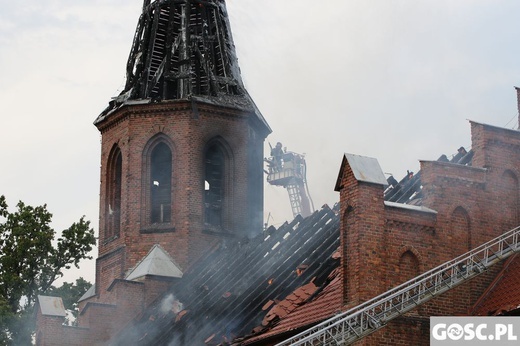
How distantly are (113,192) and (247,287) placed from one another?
10322mm

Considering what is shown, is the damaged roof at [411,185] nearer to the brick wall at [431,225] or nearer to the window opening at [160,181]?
the brick wall at [431,225]

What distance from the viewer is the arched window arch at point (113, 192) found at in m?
39.9

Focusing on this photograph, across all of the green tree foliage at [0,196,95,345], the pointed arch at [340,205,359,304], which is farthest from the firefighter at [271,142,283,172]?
the pointed arch at [340,205,359,304]

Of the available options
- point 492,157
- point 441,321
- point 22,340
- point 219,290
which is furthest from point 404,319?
point 22,340

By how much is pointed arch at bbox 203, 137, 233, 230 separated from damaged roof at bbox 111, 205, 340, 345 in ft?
4.87

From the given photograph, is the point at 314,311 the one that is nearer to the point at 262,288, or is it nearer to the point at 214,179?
the point at 262,288

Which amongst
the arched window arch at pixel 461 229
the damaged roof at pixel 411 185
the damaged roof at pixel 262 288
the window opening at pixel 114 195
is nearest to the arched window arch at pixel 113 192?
the window opening at pixel 114 195

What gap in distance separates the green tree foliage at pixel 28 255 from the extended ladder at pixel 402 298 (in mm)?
22330

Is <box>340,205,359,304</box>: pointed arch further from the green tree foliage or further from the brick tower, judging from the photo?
the green tree foliage

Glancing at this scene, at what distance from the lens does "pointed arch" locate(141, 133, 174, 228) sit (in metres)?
38.7

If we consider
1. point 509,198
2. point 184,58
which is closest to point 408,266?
point 509,198

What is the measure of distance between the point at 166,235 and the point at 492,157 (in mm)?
15677

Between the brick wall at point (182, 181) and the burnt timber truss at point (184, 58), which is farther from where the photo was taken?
the burnt timber truss at point (184, 58)

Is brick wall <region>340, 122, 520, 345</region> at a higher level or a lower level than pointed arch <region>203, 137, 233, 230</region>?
lower
